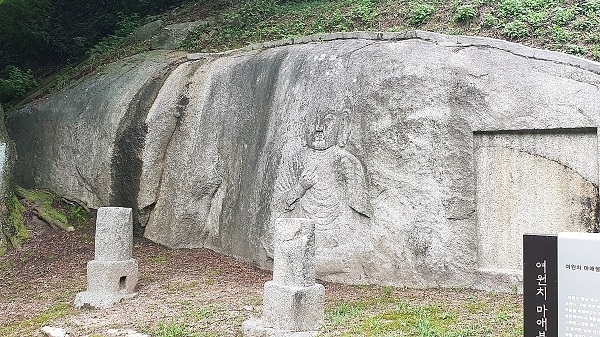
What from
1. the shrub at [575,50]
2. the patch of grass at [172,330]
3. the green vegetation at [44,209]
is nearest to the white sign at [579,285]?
the patch of grass at [172,330]

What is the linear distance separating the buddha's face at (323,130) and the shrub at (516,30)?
3.16 m

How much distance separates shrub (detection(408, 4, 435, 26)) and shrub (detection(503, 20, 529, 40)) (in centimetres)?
145

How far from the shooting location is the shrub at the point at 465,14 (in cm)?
Answer: 1064

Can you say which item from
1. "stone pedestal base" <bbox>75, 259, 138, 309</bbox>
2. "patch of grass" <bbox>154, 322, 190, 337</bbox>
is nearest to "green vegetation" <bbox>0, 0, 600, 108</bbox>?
"stone pedestal base" <bbox>75, 259, 138, 309</bbox>

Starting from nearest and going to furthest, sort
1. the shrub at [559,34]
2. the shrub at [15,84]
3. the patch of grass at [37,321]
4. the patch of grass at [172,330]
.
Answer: the patch of grass at [172,330] → the patch of grass at [37,321] → the shrub at [559,34] → the shrub at [15,84]

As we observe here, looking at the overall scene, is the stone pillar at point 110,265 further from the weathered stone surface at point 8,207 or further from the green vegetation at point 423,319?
the green vegetation at point 423,319

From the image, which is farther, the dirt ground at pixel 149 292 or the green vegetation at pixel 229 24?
the green vegetation at pixel 229 24

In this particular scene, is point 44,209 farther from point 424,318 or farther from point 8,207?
point 424,318

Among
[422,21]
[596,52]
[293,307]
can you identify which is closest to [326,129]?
[422,21]

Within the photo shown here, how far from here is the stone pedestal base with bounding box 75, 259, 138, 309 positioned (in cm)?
838

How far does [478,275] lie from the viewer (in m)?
8.57

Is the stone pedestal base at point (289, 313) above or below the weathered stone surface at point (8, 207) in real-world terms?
below

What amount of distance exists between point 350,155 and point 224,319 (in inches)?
134

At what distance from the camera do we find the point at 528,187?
8.55 m
